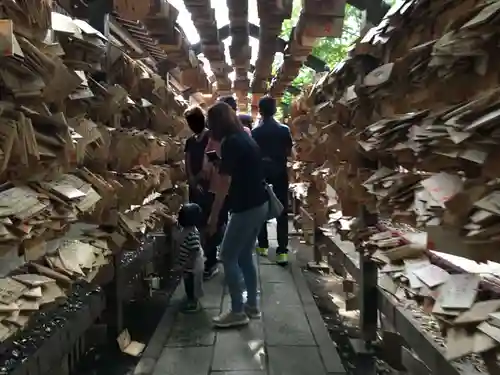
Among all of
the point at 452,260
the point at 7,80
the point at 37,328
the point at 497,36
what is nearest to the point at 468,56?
the point at 497,36

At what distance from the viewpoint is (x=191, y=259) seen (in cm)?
520

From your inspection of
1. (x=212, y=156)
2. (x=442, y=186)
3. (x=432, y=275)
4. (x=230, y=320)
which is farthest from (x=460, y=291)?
(x=212, y=156)

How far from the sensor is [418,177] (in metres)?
2.72

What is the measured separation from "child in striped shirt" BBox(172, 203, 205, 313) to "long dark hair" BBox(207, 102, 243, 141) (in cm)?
116

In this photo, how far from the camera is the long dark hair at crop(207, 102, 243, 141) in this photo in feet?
14.3

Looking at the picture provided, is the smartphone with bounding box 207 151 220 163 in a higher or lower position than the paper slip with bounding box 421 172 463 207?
higher

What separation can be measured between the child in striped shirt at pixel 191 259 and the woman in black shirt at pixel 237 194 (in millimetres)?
566

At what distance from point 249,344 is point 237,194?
114cm

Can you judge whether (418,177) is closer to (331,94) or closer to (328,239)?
(331,94)

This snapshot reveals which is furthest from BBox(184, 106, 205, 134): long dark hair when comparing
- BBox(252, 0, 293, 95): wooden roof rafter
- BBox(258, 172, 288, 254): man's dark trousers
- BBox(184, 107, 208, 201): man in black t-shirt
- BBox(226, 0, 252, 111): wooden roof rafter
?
BBox(258, 172, 288, 254): man's dark trousers

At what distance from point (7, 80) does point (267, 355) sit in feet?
8.96

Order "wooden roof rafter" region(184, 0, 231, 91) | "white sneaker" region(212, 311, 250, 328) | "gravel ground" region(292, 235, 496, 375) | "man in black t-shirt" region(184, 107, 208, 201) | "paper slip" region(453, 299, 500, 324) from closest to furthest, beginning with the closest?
"paper slip" region(453, 299, 500, 324)
"gravel ground" region(292, 235, 496, 375)
"white sneaker" region(212, 311, 250, 328)
"wooden roof rafter" region(184, 0, 231, 91)
"man in black t-shirt" region(184, 107, 208, 201)

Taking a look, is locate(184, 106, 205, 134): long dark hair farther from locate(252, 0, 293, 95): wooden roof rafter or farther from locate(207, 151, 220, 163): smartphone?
locate(252, 0, 293, 95): wooden roof rafter

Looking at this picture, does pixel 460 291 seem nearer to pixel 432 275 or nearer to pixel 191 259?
pixel 432 275
